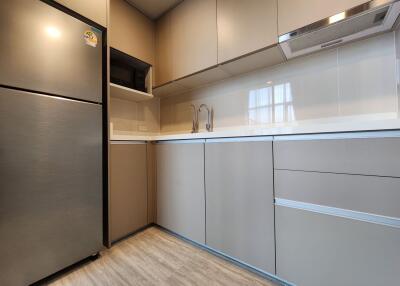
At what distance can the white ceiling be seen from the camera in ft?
6.10

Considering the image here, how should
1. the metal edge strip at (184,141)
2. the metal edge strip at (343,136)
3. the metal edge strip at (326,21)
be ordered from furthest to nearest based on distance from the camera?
the metal edge strip at (184,141)
the metal edge strip at (326,21)
the metal edge strip at (343,136)

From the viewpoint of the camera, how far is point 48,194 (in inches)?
44.3

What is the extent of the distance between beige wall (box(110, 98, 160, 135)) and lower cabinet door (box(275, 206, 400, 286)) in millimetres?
1746

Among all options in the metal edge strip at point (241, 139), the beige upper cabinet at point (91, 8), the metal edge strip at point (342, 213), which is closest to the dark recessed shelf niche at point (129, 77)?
the beige upper cabinet at point (91, 8)

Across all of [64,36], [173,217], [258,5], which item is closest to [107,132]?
[64,36]

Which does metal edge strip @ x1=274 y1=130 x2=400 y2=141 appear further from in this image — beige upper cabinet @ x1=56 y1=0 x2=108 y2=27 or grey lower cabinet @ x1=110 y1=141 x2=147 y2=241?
beige upper cabinet @ x1=56 y1=0 x2=108 y2=27

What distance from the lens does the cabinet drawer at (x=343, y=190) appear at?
30.3 inches

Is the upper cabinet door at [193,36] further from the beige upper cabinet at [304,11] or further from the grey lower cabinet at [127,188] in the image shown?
the grey lower cabinet at [127,188]

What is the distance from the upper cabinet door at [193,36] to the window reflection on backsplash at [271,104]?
1.67 ft

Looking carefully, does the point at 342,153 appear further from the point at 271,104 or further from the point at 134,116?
the point at 134,116

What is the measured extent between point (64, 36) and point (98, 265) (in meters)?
1.59

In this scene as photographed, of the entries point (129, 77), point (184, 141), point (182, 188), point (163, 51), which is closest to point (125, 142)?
point (184, 141)

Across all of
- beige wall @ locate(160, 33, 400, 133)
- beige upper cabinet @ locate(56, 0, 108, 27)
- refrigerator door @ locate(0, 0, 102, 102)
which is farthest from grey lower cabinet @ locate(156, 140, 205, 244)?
beige upper cabinet @ locate(56, 0, 108, 27)

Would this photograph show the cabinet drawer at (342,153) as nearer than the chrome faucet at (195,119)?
Yes
